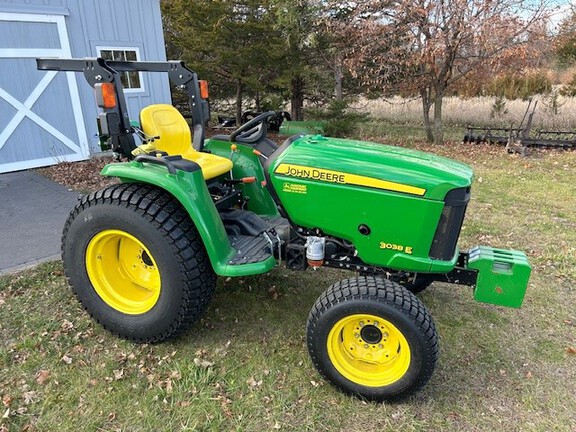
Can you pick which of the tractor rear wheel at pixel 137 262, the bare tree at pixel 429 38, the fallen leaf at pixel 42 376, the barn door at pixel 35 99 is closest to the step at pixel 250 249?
the tractor rear wheel at pixel 137 262

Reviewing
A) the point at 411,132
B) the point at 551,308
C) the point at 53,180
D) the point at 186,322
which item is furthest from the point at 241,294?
the point at 411,132

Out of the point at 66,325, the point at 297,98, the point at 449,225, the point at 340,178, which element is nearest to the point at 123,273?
the point at 66,325

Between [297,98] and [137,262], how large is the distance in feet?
32.6

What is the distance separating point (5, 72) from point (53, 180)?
5.81 feet

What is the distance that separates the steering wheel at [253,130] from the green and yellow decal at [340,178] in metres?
0.51

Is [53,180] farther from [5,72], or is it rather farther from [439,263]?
[439,263]

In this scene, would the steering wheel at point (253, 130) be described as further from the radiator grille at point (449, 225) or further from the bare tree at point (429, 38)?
the bare tree at point (429, 38)

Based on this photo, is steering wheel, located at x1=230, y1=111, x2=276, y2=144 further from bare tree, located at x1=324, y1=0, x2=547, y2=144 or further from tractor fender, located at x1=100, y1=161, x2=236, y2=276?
bare tree, located at x1=324, y1=0, x2=547, y2=144

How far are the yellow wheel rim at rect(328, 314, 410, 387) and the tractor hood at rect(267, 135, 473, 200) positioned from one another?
2.25 ft

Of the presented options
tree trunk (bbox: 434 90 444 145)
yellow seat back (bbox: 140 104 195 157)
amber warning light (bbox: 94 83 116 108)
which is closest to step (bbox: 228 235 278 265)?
yellow seat back (bbox: 140 104 195 157)

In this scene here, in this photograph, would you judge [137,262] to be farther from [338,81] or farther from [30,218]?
[338,81]

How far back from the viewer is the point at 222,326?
A: 112 inches

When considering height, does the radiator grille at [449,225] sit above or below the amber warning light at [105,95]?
below

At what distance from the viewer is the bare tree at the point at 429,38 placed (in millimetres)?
8023
